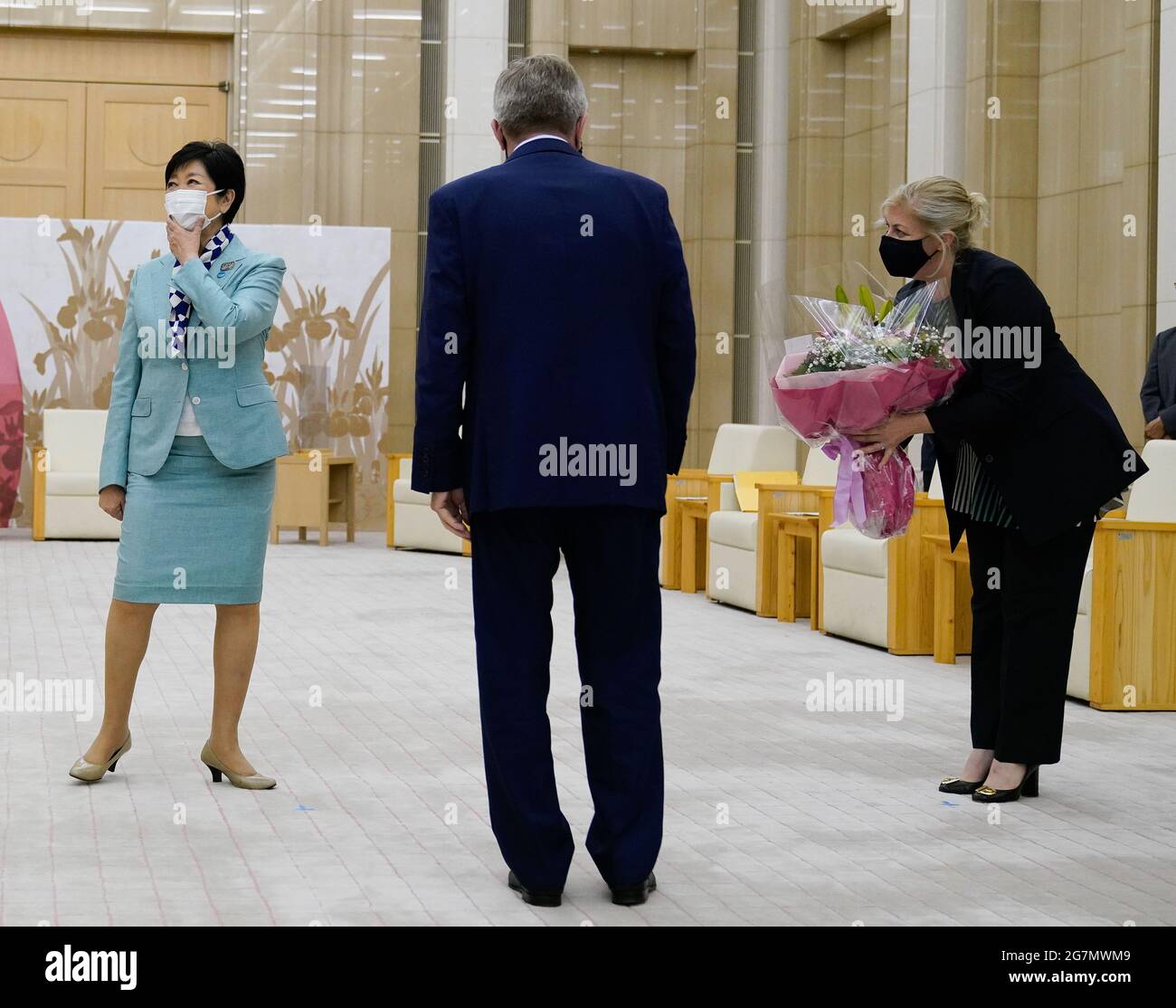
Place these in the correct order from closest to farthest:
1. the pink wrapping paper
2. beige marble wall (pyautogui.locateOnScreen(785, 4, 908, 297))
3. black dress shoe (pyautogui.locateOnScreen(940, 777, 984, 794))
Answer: the pink wrapping paper
black dress shoe (pyautogui.locateOnScreen(940, 777, 984, 794))
beige marble wall (pyautogui.locateOnScreen(785, 4, 908, 297))

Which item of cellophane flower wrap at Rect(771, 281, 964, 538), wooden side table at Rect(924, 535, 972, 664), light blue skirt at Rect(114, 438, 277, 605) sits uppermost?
cellophane flower wrap at Rect(771, 281, 964, 538)

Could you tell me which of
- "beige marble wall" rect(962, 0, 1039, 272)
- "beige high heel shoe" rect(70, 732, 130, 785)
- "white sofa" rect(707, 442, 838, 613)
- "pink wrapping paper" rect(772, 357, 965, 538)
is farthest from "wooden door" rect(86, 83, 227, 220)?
"pink wrapping paper" rect(772, 357, 965, 538)

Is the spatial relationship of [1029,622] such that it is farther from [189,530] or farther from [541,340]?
[189,530]

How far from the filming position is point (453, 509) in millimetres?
3262

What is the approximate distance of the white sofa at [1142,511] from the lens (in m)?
5.99

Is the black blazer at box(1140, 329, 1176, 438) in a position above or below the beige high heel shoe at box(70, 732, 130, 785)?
above

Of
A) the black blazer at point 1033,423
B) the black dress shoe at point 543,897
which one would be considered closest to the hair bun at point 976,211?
the black blazer at point 1033,423

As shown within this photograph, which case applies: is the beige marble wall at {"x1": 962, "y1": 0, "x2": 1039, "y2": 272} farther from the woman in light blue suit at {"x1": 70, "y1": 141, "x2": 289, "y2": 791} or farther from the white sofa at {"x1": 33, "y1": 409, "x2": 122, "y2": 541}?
the woman in light blue suit at {"x1": 70, "y1": 141, "x2": 289, "y2": 791}

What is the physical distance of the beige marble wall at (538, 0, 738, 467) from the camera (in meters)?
15.0

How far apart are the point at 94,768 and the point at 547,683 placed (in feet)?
5.59

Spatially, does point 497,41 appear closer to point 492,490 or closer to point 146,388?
point 146,388

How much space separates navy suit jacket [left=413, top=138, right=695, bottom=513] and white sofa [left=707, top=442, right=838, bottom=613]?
544 centimetres

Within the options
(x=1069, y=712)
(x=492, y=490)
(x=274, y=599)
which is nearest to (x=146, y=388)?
(x=492, y=490)

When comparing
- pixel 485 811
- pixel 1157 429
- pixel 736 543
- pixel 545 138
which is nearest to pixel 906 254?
pixel 545 138
